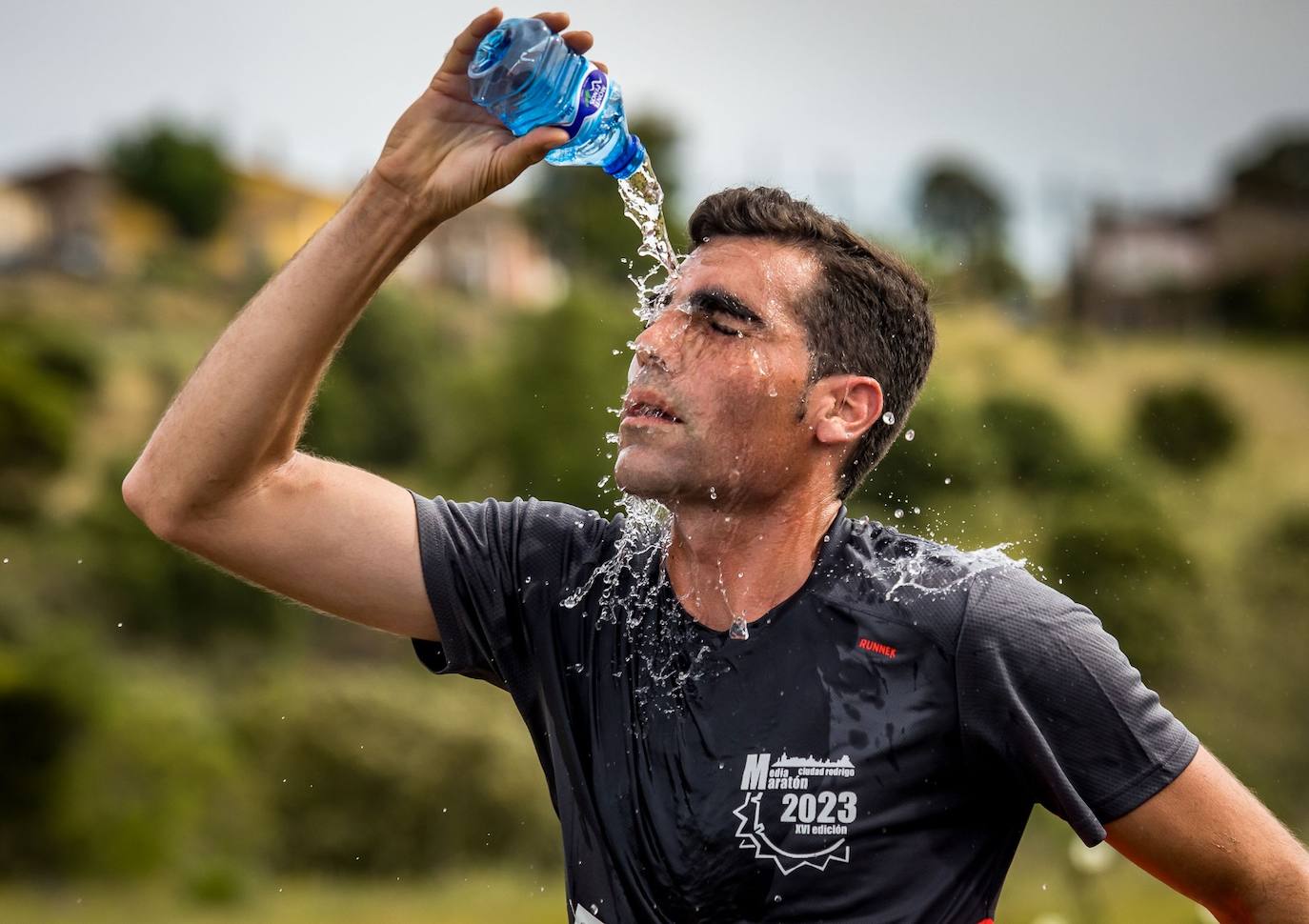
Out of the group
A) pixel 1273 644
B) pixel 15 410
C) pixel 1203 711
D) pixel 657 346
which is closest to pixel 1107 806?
pixel 657 346

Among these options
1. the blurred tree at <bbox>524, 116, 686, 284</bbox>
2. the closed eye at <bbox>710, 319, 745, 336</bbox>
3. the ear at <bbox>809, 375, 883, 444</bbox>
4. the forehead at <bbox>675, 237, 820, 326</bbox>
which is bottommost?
the blurred tree at <bbox>524, 116, 686, 284</bbox>

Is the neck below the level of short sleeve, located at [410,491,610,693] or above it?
above

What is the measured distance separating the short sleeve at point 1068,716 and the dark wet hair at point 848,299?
732 millimetres

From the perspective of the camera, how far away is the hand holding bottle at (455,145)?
3.16 meters

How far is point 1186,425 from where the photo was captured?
4578 centimetres

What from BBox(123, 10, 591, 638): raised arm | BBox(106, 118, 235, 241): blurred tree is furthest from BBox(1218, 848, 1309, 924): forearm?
BBox(106, 118, 235, 241): blurred tree

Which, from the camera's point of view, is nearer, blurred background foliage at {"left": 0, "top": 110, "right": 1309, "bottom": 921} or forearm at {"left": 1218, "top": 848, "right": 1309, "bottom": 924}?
forearm at {"left": 1218, "top": 848, "right": 1309, "bottom": 924}

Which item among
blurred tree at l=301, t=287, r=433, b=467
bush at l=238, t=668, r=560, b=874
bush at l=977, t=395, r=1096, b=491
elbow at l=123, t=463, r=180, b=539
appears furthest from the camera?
blurred tree at l=301, t=287, r=433, b=467

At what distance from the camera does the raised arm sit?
3.19m

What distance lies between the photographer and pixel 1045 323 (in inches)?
2217

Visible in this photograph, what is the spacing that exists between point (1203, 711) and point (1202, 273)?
120ft

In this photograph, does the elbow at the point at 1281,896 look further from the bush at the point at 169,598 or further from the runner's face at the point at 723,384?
the bush at the point at 169,598

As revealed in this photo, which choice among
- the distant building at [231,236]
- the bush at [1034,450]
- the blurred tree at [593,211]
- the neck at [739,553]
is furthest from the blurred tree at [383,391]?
the neck at [739,553]

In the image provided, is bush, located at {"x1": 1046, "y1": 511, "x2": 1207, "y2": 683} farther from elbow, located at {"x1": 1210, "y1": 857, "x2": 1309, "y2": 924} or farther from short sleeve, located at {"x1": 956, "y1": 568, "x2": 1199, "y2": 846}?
short sleeve, located at {"x1": 956, "y1": 568, "x2": 1199, "y2": 846}
